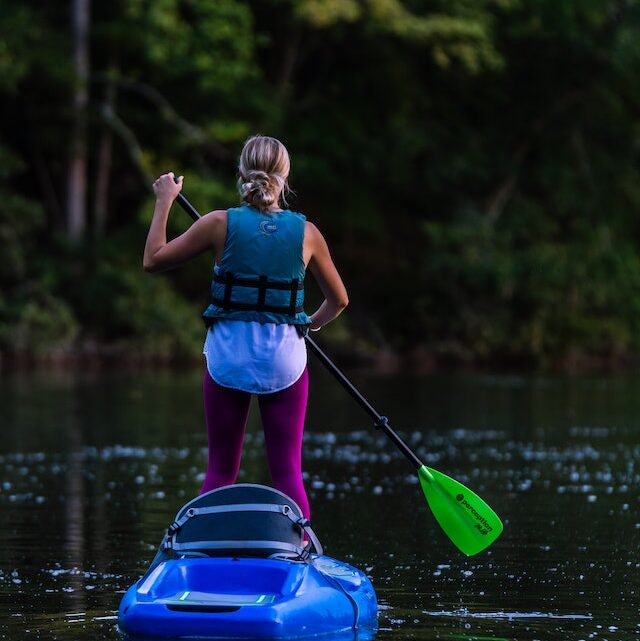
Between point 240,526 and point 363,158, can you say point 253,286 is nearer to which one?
point 240,526

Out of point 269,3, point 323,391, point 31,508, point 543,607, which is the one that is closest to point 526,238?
point 269,3

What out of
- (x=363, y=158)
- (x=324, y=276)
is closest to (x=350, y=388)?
(x=324, y=276)

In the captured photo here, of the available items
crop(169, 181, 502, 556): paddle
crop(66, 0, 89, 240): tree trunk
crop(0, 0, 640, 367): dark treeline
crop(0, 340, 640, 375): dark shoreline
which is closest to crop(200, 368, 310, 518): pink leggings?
crop(169, 181, 502, 556): paddle

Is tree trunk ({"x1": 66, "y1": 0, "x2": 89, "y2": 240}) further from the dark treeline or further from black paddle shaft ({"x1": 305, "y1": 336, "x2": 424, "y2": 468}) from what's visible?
black paddle shaft ({"x1": 305, "y1": 336, "x2": 424, "y2": 468})

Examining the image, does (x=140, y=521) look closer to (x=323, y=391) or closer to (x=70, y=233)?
(x=323, y=391)

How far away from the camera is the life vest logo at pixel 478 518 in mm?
6883

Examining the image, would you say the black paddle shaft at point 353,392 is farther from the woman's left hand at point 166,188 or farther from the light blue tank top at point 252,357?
the woman's left hand at point 166,188

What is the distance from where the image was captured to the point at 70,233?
3175 centimetres

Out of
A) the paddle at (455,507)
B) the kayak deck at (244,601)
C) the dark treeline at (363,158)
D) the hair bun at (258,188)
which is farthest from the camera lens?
the dark treeline at (363,158)

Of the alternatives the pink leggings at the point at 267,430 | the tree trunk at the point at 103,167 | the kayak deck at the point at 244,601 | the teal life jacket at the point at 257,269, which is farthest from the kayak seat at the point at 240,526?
the tree trunk at the point at 103,167

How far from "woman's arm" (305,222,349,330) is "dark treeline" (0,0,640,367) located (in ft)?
72.7

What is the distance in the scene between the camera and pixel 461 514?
693 cm

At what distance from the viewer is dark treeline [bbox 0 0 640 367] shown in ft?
101

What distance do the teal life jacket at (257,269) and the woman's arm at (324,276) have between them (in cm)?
13
